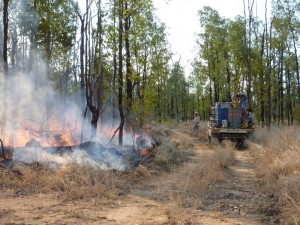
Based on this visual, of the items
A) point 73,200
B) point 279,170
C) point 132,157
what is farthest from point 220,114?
point 73,200

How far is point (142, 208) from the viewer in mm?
6852

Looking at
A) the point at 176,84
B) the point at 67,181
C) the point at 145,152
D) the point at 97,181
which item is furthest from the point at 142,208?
the point at 176,84

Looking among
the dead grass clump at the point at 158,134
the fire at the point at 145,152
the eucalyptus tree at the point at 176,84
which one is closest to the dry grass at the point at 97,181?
the fire at the point at 145,152

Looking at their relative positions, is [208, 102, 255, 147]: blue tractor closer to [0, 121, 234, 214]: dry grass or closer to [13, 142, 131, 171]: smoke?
[0, 121, 234, 214]: dry grass

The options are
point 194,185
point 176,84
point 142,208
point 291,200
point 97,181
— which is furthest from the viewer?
point 176,84

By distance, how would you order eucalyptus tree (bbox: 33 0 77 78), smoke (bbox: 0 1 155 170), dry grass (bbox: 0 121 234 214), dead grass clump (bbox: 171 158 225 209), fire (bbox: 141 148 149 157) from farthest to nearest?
1. eucalyptus tree (bbox: 33 0 77 78)
2. fire (bbox: 141 148 149 157)
3. smoke (bbox: 0 1 155 170)
4. dry grass (bbox: 0 121 234 214)
5. dead grass clump (bbox: 171 158 225 209)

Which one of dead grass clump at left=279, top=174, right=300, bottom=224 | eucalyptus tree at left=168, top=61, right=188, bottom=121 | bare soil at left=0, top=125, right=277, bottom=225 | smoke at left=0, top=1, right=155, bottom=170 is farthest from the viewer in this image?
eucalyptus tree at left=168, top=61, right=188, bottom=121

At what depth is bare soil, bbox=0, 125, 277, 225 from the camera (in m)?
5.94

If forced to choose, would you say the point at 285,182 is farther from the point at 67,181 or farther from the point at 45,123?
the point at 45,123

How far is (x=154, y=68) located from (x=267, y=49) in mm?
12302

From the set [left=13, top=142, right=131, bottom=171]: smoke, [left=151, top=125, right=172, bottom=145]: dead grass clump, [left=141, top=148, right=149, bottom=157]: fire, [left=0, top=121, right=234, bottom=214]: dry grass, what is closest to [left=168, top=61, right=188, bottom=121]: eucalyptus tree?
[left=151, top=125, right=172, bottom=145]: dead grass clump

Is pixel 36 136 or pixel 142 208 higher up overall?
pixel 36 136

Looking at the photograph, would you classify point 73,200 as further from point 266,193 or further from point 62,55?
point 62,55

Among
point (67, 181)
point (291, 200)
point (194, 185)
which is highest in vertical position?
point (291, 200)
